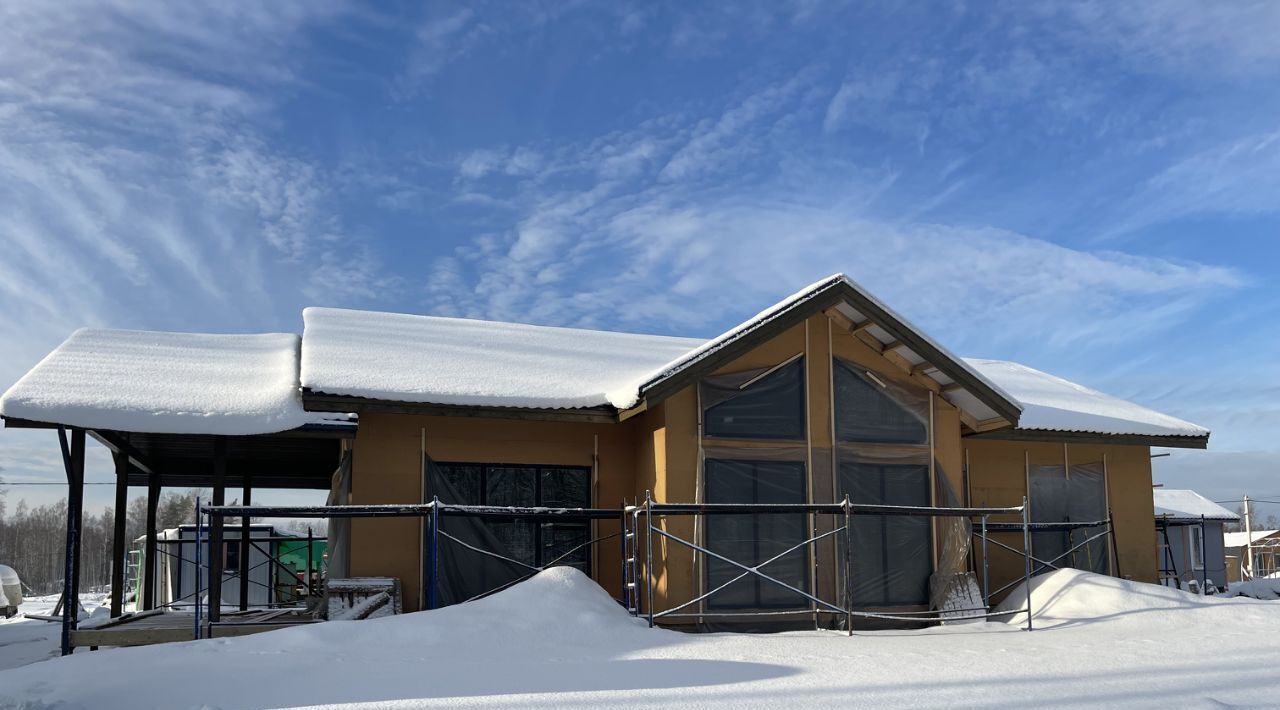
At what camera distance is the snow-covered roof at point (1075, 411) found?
1602 cm

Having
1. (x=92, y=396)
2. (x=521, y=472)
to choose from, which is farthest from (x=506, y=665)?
(x=92, y=396)

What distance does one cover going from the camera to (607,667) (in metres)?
8.23

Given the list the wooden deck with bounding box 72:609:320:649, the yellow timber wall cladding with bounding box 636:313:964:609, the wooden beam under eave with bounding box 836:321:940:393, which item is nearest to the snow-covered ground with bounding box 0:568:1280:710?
the yellow timber wall cladding with bounding box 636:313:964:609

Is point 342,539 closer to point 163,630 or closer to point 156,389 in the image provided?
point 163,630

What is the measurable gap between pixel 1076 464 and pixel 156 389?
13.8 metres

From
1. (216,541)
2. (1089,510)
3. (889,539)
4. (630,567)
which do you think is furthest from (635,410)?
(1089,510)

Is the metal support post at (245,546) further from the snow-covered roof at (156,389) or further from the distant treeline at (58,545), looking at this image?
the distant treeline at (58,545)

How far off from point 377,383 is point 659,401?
11.0ft

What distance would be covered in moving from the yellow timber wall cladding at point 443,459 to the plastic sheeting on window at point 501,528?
0.58 ft

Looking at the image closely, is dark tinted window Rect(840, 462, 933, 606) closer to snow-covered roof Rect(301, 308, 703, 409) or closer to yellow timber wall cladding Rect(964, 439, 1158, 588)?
yellow timber wall cladding Rect(964, 439, 1158, 588)

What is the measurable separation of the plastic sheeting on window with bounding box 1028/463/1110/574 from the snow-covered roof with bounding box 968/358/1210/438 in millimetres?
916

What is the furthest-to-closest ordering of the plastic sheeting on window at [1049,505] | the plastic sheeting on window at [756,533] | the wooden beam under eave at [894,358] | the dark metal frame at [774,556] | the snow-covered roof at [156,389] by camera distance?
the plastic sheeting on window at [1049,505] < the wooden beam under eave at [894,358] < the plastic sheeting on window at [756,533] < the snow-covered roof at [156,389] < the dark metal frame at [774,556]

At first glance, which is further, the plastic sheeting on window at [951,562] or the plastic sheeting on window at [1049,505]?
the plastic sheeting on window at [1049,505]

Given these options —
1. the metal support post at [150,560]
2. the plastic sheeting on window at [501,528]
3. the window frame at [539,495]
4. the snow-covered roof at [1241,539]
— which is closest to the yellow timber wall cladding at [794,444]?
the window frame at [539,495]
